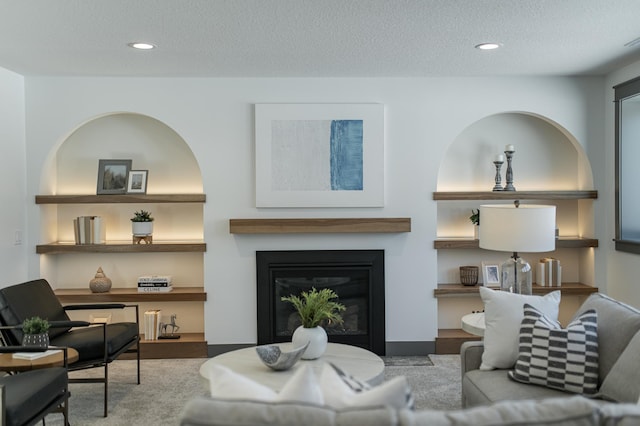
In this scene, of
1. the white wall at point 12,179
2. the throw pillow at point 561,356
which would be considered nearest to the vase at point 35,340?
the white wall at point 12,179

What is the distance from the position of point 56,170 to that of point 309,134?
2.39 metres

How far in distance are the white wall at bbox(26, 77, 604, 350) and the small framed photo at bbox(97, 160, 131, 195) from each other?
1.46 ft

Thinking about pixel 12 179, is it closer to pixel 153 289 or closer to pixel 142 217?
pixel 142 217

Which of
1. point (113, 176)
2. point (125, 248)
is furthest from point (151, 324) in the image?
point (113, 176)

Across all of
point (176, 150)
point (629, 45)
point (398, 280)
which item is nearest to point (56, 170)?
point (176, 150)

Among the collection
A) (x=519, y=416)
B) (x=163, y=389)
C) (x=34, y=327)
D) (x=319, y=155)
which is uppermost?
(x=319, y=155)

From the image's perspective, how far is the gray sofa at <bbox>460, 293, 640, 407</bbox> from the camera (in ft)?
8.89

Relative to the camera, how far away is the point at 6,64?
5.01m

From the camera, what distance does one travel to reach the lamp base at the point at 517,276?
4.10 meters

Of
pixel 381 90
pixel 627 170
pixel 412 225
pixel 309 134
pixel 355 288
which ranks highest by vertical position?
pixel 381 90

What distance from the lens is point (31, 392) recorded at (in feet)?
10.3

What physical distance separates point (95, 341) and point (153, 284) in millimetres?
1401

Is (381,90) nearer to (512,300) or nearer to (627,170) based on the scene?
(627,170)

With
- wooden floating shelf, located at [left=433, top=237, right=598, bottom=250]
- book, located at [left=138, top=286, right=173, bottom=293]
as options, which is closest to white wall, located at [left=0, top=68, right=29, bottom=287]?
book, located at [left=138, top=286, right=173, bottom=293]
